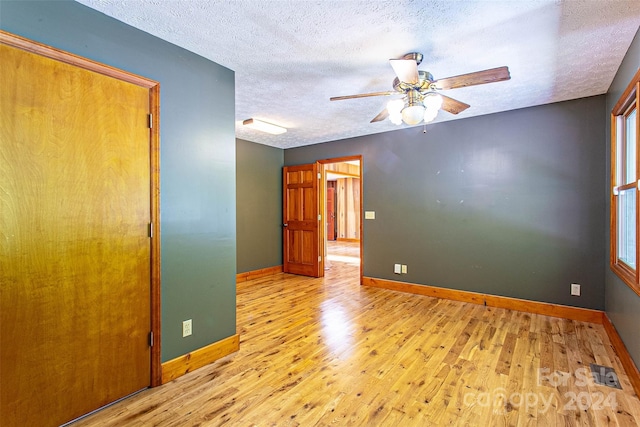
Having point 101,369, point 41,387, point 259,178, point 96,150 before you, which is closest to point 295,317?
point 101,369

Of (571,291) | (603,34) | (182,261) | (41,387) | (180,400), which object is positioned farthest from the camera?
(571,291)

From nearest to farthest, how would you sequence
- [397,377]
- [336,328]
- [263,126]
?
[397,377] → [336,328] → [263,126]

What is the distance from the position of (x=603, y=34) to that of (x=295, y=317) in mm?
3591

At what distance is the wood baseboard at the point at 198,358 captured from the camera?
219 centimetres

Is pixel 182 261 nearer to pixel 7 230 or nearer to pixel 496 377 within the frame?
pixel 7 230

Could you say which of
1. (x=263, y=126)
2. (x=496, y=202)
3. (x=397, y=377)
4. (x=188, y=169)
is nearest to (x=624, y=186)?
(x=496, y=202)

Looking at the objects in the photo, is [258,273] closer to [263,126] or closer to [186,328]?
[263,126]

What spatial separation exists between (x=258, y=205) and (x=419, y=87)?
3826mm

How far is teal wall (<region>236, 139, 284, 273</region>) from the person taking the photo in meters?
5.23

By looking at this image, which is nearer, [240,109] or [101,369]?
[101,369]

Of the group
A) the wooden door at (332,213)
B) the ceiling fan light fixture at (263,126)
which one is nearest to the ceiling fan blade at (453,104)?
the ceiling fan light fixture at (263,126)

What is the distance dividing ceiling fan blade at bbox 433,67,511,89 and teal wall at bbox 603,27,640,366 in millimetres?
942

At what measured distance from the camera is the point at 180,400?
196 centimetres

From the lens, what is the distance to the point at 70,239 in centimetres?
173
